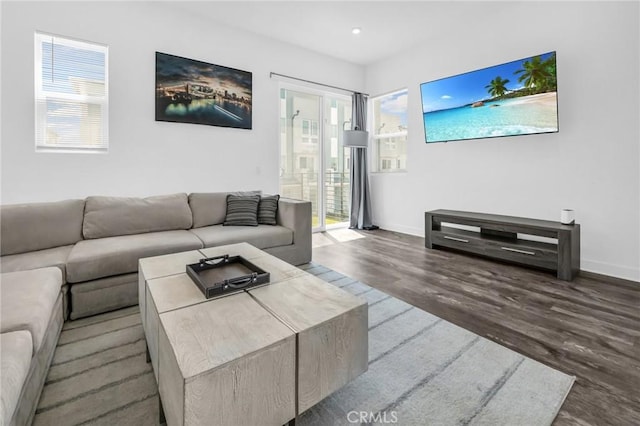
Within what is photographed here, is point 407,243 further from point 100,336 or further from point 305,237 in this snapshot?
point 100,336

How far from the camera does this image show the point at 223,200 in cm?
326

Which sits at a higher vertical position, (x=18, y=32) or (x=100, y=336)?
(x=18, y=32)

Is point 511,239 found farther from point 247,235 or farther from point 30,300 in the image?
point 30,300

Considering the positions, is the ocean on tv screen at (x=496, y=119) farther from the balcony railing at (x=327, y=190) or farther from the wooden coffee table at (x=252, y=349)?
the wooden coffee table at (x=252, y=349)

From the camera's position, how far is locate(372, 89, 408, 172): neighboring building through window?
4.86 m

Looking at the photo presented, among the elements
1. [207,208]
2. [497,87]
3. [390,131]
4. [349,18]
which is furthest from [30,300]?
[390,131]

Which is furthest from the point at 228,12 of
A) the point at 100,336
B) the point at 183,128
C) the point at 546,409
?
the point at 546,409

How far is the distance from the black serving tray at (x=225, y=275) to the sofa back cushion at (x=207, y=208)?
143 centimetres

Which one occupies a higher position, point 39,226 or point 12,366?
point 39,226

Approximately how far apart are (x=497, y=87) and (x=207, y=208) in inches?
134

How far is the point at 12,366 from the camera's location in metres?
0.96

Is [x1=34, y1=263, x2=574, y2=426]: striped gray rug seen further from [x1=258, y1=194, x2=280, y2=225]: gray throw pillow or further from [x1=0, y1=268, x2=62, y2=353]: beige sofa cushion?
[x1=258, y1=194, x2=280, y2=225]: gray throw pillow

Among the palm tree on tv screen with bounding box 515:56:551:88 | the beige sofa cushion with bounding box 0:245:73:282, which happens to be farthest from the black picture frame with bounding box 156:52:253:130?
the palm tree on tv screen with bounding box 515:56:551:88

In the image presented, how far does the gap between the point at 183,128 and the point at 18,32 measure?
148 cm
